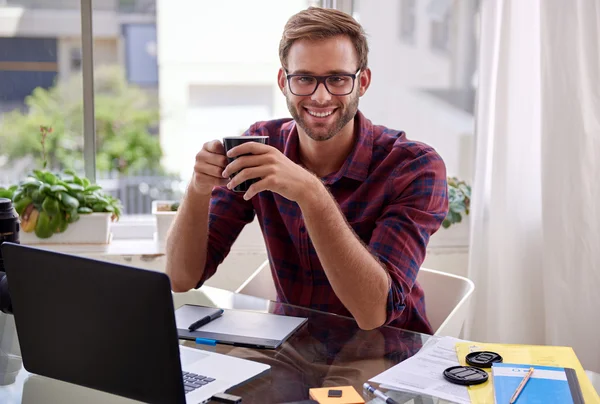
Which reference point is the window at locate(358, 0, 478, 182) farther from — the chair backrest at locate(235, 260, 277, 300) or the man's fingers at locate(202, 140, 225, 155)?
the man's fingers at locate(202, 140, 225, 155)

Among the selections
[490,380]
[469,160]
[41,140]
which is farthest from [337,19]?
[41,140]

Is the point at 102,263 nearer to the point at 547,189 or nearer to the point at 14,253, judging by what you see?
the point at 14,253

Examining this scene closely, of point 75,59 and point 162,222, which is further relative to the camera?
point 75,59

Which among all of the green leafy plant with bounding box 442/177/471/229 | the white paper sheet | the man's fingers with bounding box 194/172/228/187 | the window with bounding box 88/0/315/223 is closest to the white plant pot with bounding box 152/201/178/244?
the window with bounding box 88/0/315/223

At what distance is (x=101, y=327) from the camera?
1.18 m

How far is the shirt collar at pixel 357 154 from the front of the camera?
1.94m

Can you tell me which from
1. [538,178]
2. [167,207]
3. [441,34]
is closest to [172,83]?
[167,207]

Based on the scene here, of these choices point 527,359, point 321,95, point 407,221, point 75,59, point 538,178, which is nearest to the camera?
point 527,359

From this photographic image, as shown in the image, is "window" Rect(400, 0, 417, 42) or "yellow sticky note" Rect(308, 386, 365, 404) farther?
"window" Rect(400, 0, 417, 42)

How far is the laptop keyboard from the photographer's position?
1293mm

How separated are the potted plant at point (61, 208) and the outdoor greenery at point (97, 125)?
11 cm

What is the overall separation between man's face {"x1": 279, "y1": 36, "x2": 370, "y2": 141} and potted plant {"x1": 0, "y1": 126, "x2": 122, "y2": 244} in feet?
3.99

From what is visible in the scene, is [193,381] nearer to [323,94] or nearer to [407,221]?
[407,221]

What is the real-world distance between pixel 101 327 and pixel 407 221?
0.84 m
